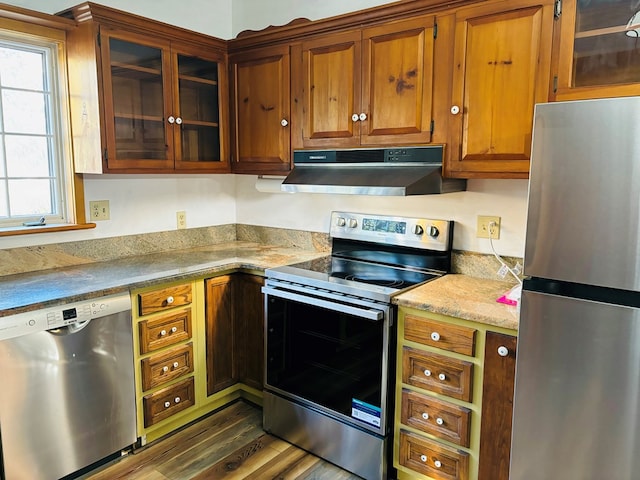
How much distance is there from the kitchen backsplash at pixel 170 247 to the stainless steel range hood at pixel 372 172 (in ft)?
1.33

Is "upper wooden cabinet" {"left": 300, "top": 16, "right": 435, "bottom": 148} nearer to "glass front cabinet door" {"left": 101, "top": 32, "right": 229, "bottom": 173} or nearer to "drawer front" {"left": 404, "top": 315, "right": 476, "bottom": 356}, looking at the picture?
"glass front cabinet door" {"left": 101, "top": 32, "right": 229, "bottom": 173}

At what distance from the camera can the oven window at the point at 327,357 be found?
209cm

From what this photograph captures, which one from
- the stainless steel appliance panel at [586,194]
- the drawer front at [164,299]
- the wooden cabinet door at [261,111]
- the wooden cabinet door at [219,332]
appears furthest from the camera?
the wooden cabinet door at [261,111]

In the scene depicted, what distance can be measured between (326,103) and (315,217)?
746mm

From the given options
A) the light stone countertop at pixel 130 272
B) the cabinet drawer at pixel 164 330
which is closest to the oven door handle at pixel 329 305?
the light stone countertop at pixel 130 272

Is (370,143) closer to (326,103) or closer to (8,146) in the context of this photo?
(326,103)

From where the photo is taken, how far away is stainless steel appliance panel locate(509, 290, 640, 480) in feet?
4.63

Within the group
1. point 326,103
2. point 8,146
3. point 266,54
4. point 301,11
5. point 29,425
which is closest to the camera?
point 29,425

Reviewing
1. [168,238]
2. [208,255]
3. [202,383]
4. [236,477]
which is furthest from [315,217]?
[236,477]

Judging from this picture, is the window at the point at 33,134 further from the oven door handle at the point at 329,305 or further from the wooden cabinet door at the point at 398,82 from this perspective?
the wooden cabinet door at the point at 398,82

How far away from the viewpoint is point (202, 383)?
8.48 ft

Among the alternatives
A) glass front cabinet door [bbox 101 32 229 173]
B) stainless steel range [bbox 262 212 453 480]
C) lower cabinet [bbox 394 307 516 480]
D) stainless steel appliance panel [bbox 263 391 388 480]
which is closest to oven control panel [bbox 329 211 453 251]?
stainless steel range [bbox 262 212 453 480]

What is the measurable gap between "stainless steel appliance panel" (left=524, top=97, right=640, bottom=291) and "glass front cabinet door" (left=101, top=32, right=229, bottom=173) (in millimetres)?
1906

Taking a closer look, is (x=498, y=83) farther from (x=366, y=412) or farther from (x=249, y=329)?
(x=249, y=329)
